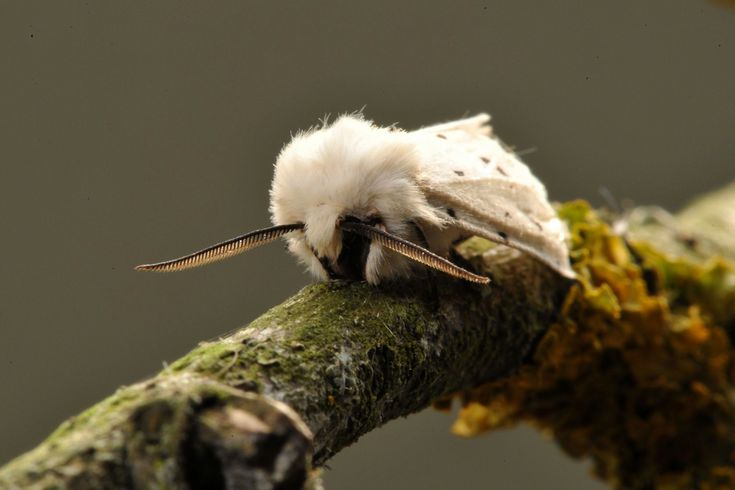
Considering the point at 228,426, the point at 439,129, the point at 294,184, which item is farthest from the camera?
the point at 439,129

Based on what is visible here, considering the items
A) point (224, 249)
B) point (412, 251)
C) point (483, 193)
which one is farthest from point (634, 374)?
point (224, 249)

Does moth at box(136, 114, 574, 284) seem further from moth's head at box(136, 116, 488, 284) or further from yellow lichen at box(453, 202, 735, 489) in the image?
yellow lichen at box(453, 202, 735, 489)

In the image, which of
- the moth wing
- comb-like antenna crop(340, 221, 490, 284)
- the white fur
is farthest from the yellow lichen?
comb-like antenna crop(340, 221, 490, 284)

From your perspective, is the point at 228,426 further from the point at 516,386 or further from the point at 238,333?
the point at 516,386

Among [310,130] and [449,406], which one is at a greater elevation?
[310,130]

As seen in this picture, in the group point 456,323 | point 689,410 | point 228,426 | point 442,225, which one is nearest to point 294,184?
point 442,225

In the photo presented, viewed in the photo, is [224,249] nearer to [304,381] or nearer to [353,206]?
[353,206]

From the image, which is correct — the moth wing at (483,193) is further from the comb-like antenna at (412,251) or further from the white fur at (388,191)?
the comb-like antenna at (412,251)
